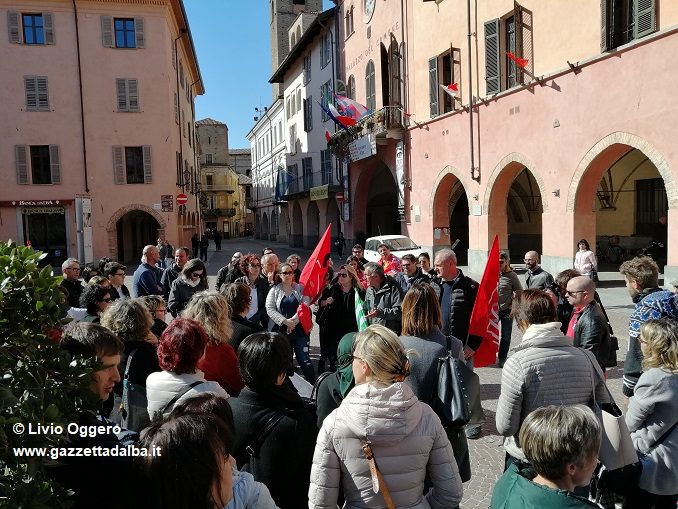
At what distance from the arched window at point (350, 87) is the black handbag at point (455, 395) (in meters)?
26.6

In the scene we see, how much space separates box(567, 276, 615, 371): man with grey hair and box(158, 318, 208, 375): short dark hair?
3.12 m

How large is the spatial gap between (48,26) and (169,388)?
28.4m

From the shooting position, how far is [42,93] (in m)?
25.8

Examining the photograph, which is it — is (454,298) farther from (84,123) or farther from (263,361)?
(84,123)

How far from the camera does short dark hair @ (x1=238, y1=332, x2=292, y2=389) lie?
2.81 meters

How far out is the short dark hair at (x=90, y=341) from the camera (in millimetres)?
2736

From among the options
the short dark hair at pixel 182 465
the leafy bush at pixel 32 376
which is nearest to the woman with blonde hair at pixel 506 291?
the short dark hair at pixel 182 465

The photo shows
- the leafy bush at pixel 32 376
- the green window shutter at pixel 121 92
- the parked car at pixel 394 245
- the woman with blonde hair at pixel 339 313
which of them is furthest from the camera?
the green window shutter at pixel 121 92

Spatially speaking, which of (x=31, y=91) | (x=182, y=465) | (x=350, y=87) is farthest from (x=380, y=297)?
(x=31, y=91)

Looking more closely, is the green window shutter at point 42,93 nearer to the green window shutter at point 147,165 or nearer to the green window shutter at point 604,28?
the green window shutter at point 147,165

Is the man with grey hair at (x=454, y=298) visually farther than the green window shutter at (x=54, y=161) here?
No

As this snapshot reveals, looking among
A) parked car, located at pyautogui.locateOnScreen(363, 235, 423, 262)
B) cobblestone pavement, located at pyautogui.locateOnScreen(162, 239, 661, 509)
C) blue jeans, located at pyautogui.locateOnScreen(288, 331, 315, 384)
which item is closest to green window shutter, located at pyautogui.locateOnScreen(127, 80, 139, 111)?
parked car, located at pyautogui.locateOnScreen(363, 235, 423, 262)

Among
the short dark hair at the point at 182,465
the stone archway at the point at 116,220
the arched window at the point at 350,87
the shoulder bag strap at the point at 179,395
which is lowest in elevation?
the shoulder bag strap at the point at 179,395

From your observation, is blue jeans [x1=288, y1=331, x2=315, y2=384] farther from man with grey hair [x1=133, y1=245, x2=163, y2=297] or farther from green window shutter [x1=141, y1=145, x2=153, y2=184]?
green window shutter [x1=141, y1=145, x2=153, y2=184]
